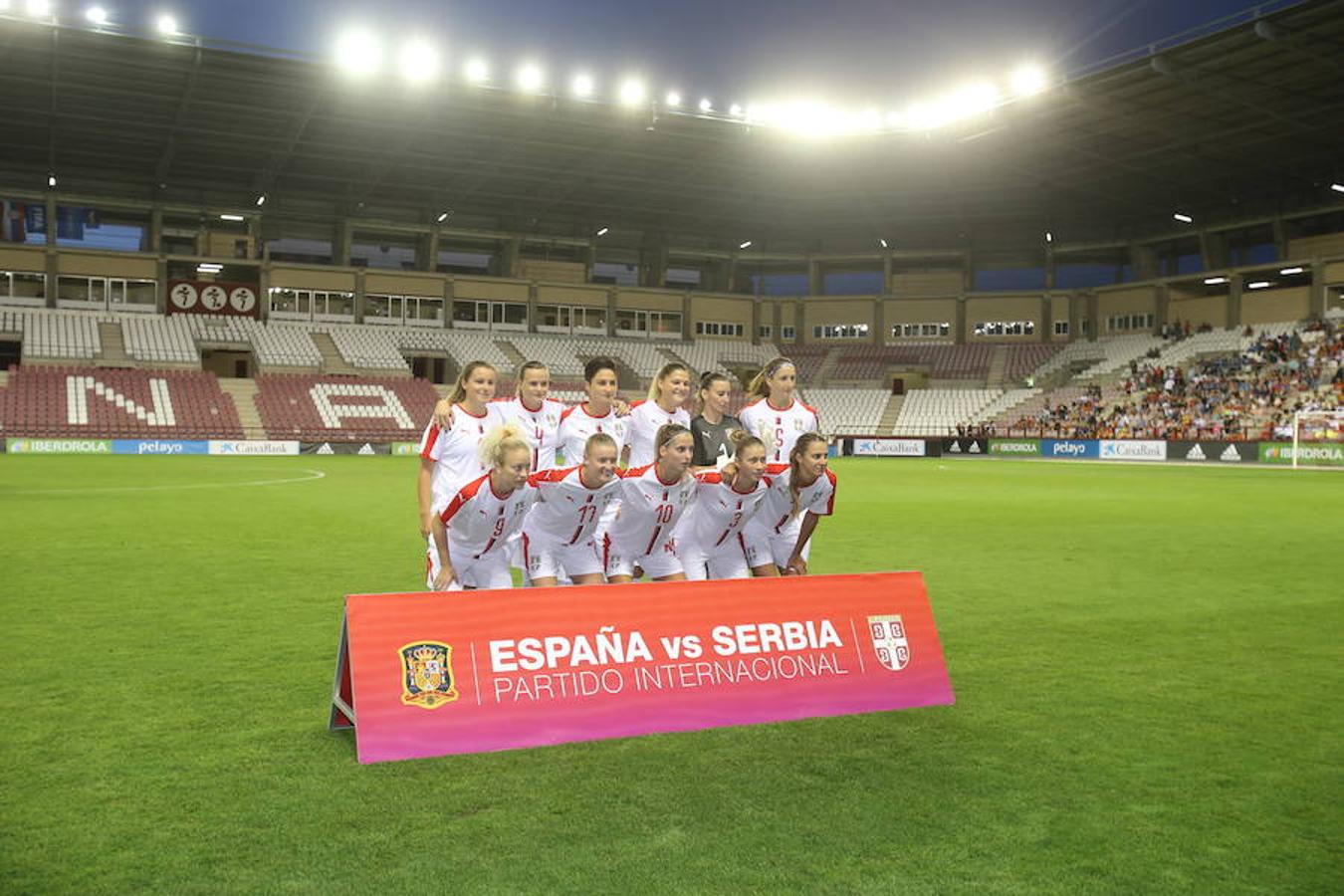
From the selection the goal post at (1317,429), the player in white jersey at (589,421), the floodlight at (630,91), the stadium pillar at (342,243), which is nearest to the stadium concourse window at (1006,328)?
the goal post at (1317,429)

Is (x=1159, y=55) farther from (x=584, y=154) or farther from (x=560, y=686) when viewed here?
(x=560, y=686)

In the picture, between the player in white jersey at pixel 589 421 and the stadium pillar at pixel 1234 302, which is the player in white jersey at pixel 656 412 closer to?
the player in white jersey at pixel 589 421

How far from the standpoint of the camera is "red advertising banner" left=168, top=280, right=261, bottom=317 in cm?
5566

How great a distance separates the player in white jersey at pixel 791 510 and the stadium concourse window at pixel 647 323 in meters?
58.4

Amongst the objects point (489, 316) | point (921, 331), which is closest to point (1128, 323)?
point (921, 331)

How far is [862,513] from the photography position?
1980cm

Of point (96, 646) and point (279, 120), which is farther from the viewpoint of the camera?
point (279, 120)

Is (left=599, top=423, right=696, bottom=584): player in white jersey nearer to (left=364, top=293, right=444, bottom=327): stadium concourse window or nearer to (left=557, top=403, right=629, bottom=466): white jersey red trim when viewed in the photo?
(left=557, top=403, right=629, bottom=466): white jersey red trim

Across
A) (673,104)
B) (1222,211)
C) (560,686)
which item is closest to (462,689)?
(560,686)

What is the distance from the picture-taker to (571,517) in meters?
7.17

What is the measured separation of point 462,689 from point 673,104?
4556cm

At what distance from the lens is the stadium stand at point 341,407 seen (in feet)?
153

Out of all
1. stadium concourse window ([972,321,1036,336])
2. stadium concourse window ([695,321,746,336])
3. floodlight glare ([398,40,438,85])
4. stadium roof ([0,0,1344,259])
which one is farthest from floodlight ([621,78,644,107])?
stadium concourse window ([972,321,1036,336])

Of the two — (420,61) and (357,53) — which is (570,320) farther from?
(357,53)
